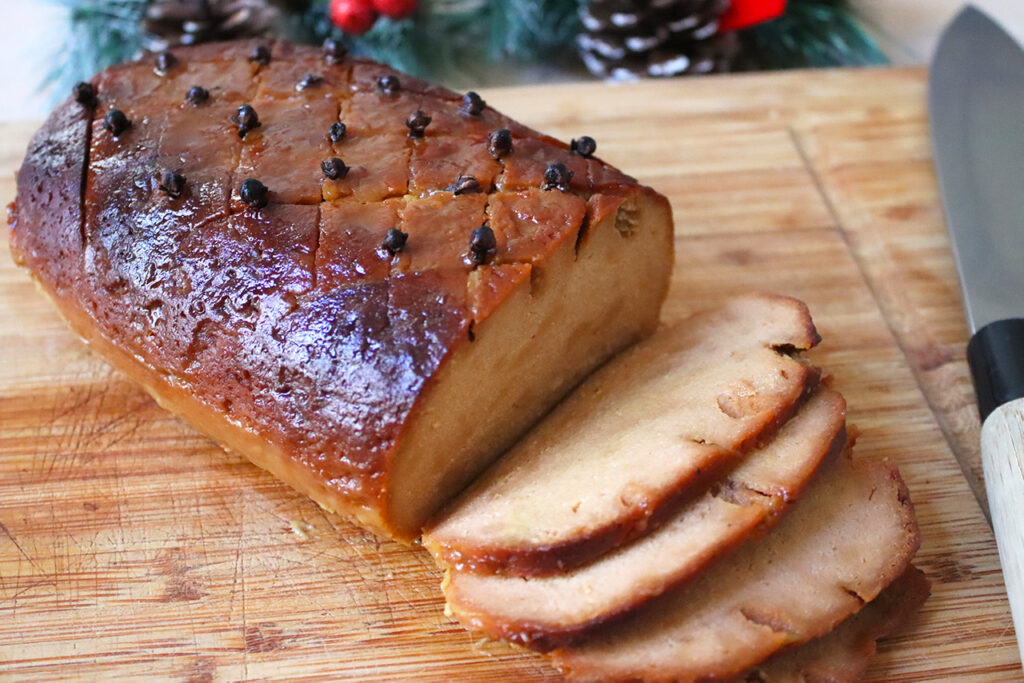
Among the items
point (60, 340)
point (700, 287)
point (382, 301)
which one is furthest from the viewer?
point (700, 287)

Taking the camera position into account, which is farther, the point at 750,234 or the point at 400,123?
the point at 750,234

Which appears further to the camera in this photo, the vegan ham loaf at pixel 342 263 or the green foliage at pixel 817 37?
the green foliage at pixel 817 37

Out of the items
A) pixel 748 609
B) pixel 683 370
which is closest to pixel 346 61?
pixel 683 370

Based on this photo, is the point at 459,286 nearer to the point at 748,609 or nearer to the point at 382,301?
the point at 382,301

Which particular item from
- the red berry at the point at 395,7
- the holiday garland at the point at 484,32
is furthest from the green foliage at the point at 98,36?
the red berry at the point at 395,7

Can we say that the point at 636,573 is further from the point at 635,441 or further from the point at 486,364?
the point at 486,364

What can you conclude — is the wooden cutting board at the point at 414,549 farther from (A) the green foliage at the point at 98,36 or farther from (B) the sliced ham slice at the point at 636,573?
(A) the green foliage at the point at 98,36
